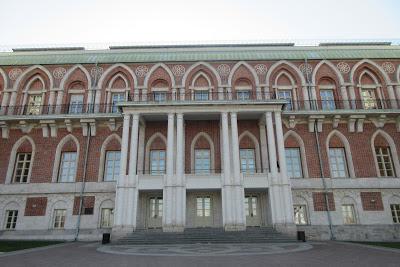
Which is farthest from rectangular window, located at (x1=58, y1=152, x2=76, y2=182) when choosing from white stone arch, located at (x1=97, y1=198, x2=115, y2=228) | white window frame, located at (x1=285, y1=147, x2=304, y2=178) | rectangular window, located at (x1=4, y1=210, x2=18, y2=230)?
white window frame, located at (x1=285, y1=147, x2=304, y2=178)

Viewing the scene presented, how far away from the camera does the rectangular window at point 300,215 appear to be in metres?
21.3

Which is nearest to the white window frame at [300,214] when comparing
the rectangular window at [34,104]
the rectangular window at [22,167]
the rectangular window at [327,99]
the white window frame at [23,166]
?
the rectangular window at [327,99]

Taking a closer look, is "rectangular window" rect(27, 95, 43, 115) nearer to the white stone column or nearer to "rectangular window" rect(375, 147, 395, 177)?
the white stone column

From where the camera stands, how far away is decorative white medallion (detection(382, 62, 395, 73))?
2558 centimetres

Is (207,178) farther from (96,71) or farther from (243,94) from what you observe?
(96,71)

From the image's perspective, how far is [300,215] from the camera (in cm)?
2153

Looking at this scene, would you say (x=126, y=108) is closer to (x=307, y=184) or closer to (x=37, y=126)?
(x=37, y=126)

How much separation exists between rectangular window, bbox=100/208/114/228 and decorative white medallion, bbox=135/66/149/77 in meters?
11.7

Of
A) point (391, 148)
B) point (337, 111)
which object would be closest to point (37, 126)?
point (337, 111)

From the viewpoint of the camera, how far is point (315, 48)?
89.6ft

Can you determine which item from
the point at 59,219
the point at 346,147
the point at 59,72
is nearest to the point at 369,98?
the point at 346,147

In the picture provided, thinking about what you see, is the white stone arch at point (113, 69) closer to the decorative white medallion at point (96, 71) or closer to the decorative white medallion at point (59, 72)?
the decorative white medallion at point (96, 71)

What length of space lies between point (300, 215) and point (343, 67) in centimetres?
1363

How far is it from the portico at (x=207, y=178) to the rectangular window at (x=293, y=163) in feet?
6.33
